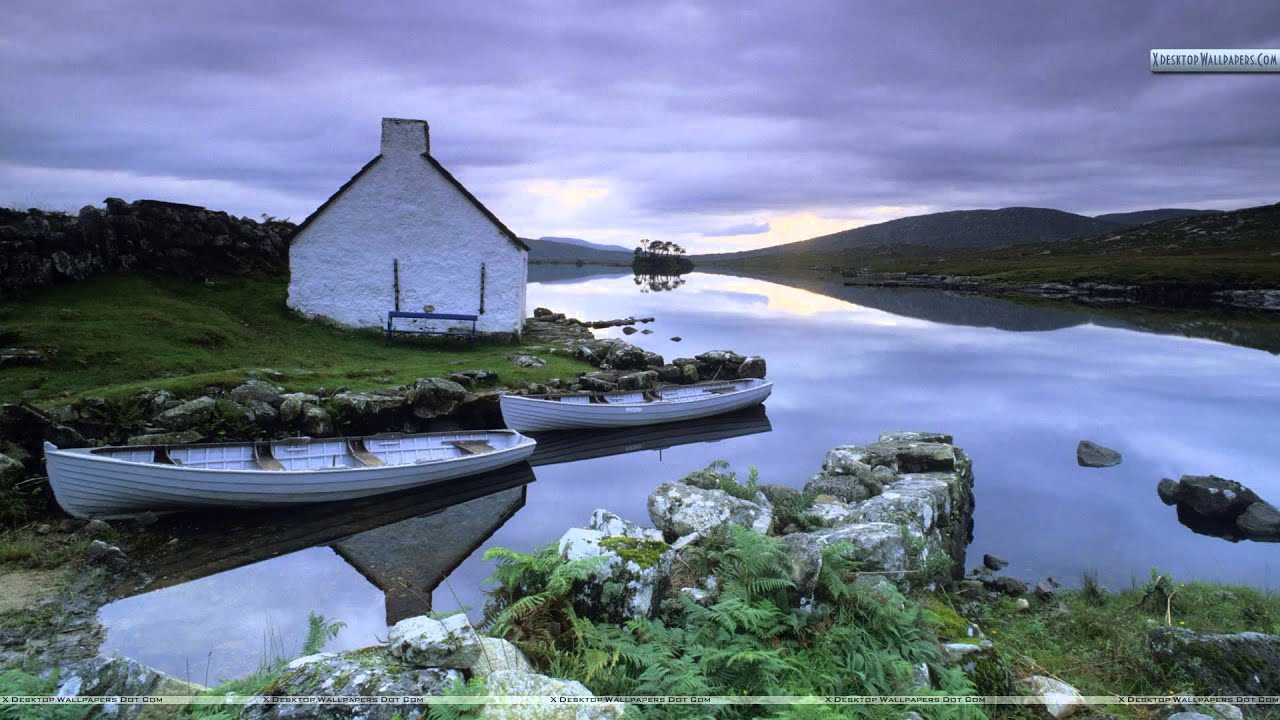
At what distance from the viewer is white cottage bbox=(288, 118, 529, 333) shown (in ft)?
97.2

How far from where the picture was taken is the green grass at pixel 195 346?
18547 mm

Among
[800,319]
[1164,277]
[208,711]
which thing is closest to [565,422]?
[208,711]

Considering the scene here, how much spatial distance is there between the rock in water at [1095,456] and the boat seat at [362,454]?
2223cm

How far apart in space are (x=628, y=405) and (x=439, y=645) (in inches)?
690

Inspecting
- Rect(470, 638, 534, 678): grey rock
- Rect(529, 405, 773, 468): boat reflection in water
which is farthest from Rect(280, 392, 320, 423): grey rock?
Rect(470, 638, 534, 678): grey rock

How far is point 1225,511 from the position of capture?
629 inches

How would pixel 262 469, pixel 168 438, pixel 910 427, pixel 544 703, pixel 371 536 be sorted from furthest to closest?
1. pixel 910 427
2. pixel 168 438
3. pixel 262 469
4. pixel 371 536
5. pixel 544 703

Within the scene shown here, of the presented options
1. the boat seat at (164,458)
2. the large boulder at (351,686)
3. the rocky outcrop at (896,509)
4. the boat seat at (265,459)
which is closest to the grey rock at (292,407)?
the boat seat at (265,459)

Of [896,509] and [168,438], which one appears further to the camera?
[168,438]

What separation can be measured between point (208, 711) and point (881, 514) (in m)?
9.74

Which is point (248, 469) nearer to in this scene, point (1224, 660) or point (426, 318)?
point (426, 318)

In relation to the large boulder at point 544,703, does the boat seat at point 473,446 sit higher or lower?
lower

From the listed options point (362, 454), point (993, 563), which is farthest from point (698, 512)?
point (362, 454)

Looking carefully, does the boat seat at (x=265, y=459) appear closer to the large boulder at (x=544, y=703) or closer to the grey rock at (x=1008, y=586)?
the large boulder at (x=544, y=703)
